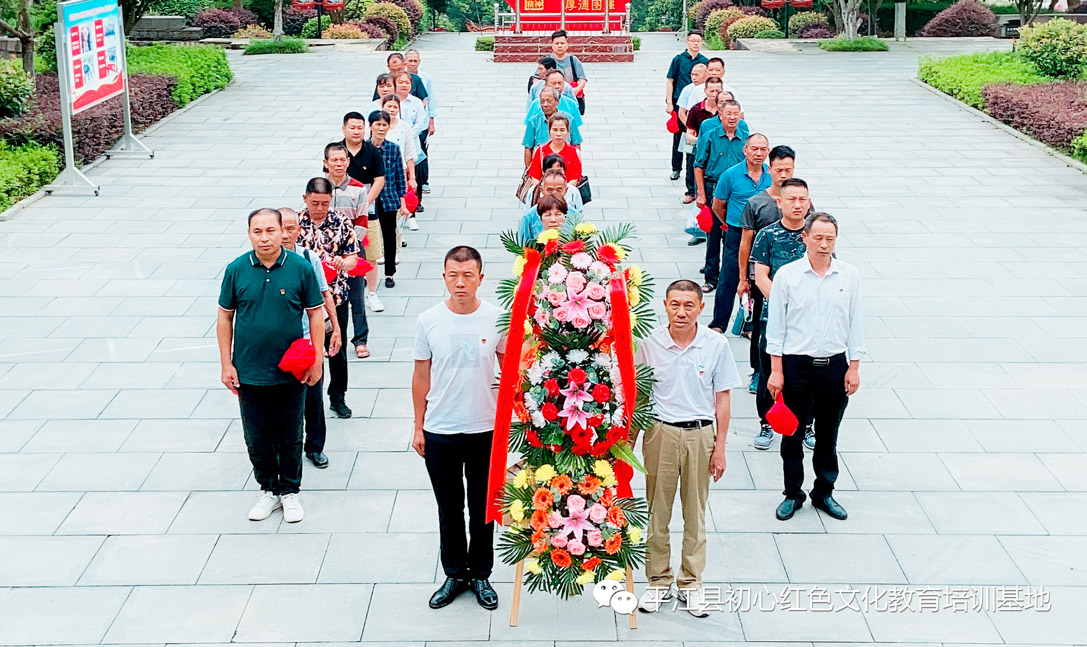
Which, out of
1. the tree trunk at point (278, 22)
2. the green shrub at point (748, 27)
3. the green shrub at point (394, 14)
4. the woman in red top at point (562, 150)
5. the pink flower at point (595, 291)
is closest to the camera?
the pink flower at point (595, 291)

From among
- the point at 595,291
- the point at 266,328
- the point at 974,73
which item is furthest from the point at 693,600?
the point at 974,73

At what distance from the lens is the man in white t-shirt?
211 inches

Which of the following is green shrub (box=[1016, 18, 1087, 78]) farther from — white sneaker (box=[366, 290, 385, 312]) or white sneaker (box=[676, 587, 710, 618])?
white sneaker (box=[676, 587, 710, 618])

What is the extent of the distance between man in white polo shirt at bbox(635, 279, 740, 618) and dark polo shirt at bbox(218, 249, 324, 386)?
1849 mm

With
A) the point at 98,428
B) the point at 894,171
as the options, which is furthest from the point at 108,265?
the point at 894,171

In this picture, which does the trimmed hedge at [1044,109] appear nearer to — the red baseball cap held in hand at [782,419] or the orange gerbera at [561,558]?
the red baseball cap held in hand at [782,419]

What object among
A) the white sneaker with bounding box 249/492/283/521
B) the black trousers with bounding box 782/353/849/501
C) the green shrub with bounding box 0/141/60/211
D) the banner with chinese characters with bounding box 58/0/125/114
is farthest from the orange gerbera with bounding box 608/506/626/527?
the banner with chinese characters with bounding box 58/0/125/114

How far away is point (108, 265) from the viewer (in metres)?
11.1

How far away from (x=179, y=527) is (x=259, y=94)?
16.0 metres

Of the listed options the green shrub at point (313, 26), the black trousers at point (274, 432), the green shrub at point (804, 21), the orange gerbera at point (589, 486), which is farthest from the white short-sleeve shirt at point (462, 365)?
the green shrub at point (804, 21)

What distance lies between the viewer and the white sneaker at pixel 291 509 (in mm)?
6418

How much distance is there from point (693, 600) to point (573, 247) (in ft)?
5.75

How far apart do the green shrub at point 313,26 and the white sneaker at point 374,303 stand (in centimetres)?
2242

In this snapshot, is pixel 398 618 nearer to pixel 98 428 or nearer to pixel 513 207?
pixel 98 428
